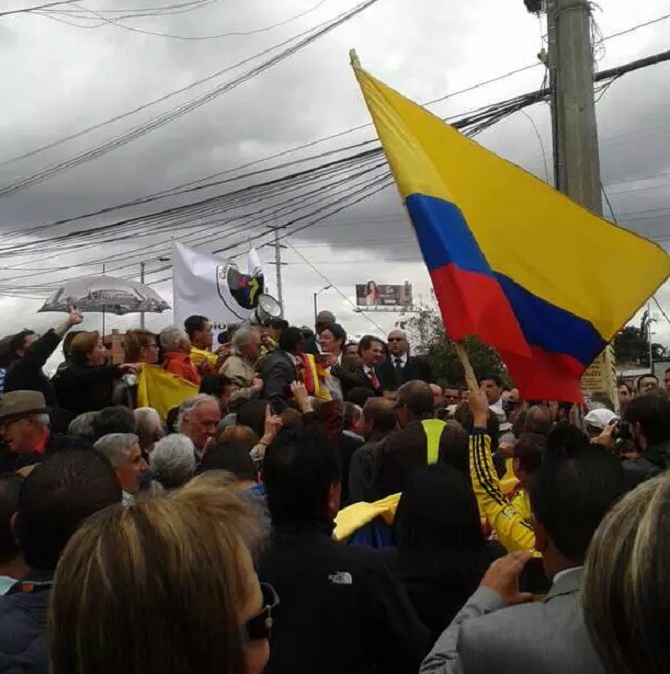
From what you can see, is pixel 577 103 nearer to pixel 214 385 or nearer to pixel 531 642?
pixel 214 385

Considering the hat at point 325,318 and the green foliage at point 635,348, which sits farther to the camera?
the green foliage at point 635,348

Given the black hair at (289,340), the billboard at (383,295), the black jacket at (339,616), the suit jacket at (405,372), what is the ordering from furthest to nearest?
1. the billboard at (383,295)
2. the suit jacket at (405,372)
3. the black hair at (289,340)
4. the black jacket at (339,616)

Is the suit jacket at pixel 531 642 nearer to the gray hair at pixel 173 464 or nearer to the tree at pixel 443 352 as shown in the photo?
the gray hair at pixel 173 464

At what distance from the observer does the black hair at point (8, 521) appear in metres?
2.88

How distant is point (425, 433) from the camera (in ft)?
15.5

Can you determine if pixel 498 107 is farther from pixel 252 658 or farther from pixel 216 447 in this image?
pixel 252 658

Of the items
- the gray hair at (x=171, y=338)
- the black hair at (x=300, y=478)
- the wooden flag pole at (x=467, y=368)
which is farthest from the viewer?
the gray hair at (x=171, y=338)

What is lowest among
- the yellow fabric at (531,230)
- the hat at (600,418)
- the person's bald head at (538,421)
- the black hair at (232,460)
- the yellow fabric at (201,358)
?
the hat at (600,418)

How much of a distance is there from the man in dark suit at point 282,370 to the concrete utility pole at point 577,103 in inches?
108

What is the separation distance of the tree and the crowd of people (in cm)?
1840

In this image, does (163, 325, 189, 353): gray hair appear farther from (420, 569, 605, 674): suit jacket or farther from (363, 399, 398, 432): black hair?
(420, 569, 605, 674): suit jacket

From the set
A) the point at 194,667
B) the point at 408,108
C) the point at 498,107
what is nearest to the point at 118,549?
the point at 194,667

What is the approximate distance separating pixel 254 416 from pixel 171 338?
2323mm

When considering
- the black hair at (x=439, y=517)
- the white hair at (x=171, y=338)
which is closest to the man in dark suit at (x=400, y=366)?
the white hair at (x=171, y=338)
